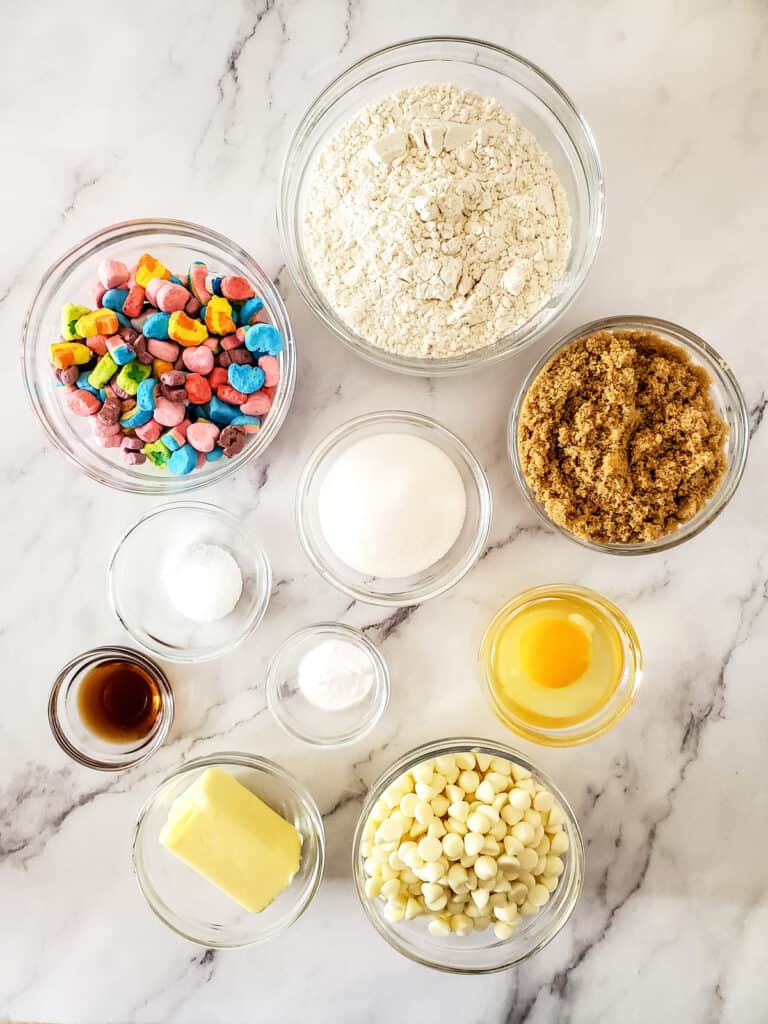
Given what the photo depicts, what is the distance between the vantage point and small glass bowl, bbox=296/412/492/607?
1.46 m

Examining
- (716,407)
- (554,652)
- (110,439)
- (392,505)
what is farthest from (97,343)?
(716,407)

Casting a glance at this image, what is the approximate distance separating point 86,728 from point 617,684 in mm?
1123

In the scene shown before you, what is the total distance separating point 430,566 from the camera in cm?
149

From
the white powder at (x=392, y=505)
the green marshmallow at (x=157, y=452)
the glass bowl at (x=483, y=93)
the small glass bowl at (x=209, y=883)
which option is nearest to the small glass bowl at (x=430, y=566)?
the white powder at (x=392, y=505)

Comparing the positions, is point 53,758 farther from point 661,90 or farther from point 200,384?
point 661,90

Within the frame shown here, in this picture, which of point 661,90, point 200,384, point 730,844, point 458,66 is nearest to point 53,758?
point 200,384

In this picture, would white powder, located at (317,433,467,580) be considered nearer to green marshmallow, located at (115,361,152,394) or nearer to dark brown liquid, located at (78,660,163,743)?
green marshmallow, located at (115,361,152,394)

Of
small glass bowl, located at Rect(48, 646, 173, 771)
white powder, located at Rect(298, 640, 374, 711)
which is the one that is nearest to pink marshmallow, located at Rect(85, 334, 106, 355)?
small glass bowl, located at Rect(48, 646, 173, 771)

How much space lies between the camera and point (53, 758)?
1539 mm

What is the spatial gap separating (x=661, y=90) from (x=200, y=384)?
111 centimetres

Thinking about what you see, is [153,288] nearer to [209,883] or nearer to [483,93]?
[483,93]

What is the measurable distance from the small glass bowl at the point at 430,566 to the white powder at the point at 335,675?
0.12 m

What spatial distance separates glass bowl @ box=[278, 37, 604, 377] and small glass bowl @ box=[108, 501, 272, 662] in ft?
1.54

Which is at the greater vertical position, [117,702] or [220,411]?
[220,411]
